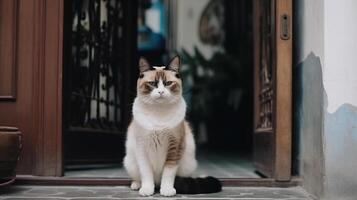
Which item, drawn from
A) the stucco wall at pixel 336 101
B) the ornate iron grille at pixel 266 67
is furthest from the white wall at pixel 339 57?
the ornate iron grille at pixel 266 67

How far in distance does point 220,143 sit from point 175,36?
2.64 metres

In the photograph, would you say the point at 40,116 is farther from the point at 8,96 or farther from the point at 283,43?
the point at 283,43

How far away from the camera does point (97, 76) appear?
4.30 metres

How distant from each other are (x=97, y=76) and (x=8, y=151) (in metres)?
1.62

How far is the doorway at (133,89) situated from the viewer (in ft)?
12.4

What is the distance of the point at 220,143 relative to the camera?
7.35 m

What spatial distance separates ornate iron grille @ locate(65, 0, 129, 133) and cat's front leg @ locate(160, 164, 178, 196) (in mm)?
1115

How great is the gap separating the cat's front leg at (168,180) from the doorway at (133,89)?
0.73 m

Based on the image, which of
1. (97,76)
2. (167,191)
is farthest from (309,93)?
(97,76)

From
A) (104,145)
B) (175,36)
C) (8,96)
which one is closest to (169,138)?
(8,96)

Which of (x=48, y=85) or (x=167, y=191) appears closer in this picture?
(x=167, y=191)

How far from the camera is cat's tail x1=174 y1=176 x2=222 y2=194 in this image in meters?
2.91

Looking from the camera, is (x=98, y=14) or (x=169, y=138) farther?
(x=98, y=14)

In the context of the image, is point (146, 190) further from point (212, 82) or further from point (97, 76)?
point (212, 82)
